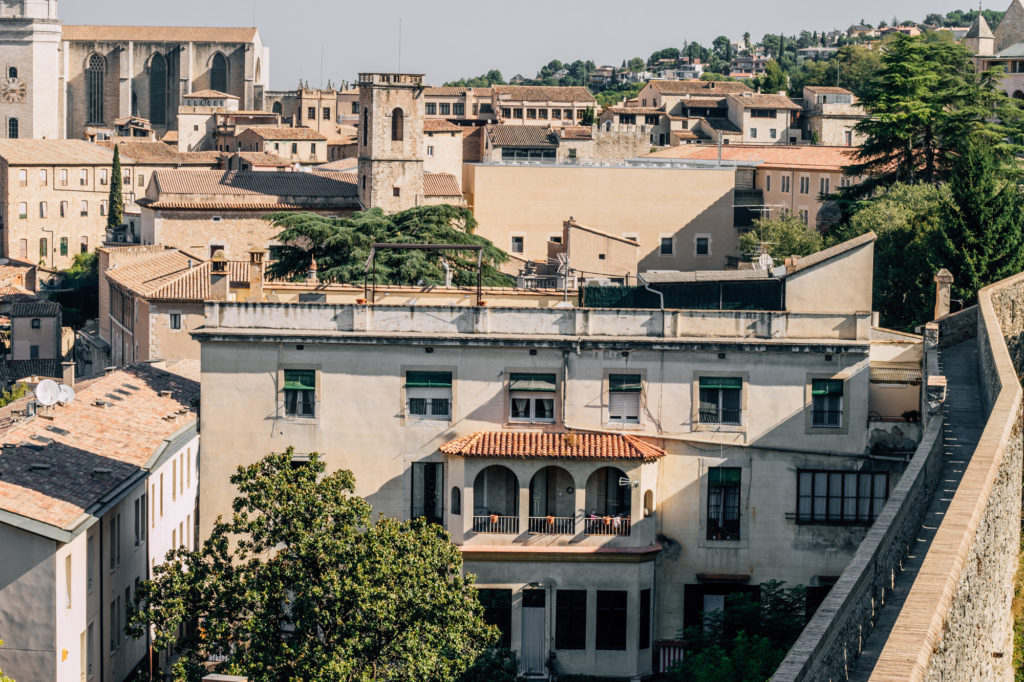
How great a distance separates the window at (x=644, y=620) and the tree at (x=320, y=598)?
485 cm

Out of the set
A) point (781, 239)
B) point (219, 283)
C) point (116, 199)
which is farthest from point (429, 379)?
point (116, 199)

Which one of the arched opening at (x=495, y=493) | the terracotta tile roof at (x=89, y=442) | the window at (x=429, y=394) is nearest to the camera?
the terracotta tile roof at (x=89, y=442)

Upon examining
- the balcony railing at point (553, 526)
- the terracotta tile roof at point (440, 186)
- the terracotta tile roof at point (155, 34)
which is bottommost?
the balcony railing at point (553, 526)

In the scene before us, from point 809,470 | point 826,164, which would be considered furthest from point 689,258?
point 809,470

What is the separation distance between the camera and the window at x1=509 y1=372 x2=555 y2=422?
1176 inches

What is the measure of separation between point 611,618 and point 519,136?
69670 millimetres

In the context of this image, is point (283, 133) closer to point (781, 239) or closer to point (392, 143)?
point (392, 143)

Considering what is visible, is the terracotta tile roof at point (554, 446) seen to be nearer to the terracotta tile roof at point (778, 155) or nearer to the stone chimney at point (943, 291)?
the stone chimney at point (943, 291)

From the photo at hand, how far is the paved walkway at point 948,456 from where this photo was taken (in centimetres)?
1574

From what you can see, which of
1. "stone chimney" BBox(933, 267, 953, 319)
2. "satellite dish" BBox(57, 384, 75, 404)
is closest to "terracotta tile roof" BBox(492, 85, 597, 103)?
"stone chimney" BBox(933, 267, 953, 319)

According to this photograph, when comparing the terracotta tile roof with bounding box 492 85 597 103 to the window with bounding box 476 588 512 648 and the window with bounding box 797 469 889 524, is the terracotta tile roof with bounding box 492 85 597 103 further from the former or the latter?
the window with bounding box 476 588 512 648

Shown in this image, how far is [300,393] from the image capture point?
2998cm

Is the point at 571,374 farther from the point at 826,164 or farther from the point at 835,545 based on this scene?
the point at 826,164

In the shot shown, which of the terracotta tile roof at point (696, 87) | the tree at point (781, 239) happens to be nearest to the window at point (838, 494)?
the tree at point (781, 239)
